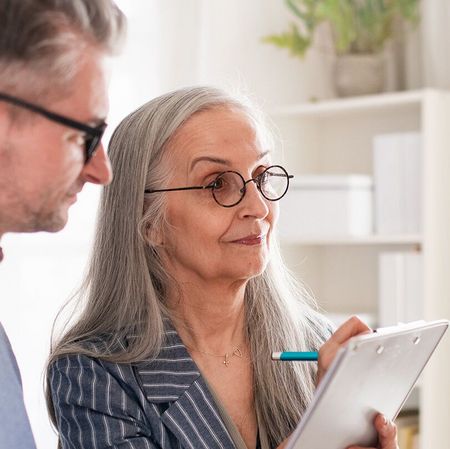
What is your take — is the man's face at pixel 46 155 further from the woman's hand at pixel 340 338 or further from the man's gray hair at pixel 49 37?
the woman's hand at pixel 340 338

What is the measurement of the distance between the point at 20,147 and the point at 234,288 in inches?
29.1

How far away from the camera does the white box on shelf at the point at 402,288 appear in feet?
10.0

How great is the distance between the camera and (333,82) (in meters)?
3.54

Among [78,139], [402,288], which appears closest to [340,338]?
[78,139]

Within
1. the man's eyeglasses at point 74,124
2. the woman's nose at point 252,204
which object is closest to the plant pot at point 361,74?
the woman's nose at point 252,204

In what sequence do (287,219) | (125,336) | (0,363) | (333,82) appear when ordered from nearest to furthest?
(0,363) → (125,336) → (287,219) → (333,82)

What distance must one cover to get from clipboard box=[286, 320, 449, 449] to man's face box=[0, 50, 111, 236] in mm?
401

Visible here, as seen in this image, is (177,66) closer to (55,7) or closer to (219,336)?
(219,336)

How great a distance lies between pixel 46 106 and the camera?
3.35 ft

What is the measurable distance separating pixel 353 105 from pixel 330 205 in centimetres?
38

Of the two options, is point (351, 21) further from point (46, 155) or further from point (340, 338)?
point (46, 155)

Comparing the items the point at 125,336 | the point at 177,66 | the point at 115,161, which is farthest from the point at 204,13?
the point at 125,336

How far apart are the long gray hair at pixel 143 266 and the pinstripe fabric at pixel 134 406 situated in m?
0.05

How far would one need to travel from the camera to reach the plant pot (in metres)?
3.31
